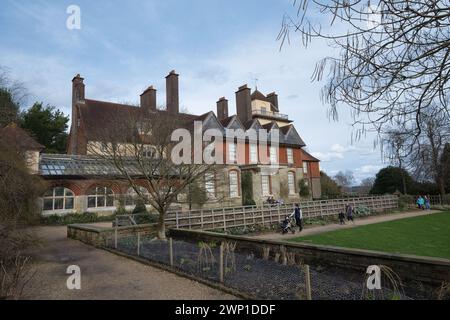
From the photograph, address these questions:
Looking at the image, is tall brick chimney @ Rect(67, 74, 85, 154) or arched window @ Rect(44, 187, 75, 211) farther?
tall brick chimney @ Rect(67, 74, 85, 154)

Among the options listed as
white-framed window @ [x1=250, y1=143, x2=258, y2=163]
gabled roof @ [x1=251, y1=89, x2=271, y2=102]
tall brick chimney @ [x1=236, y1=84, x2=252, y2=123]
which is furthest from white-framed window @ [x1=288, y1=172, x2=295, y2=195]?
gabled roof @ [x1=251, y1=89, x2=271, y2=102]

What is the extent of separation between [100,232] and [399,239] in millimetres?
13088

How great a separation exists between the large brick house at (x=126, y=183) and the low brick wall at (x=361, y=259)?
5.68 meters

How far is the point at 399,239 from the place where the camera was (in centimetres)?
1420

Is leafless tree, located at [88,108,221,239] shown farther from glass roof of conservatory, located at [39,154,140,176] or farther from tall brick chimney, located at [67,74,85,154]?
tall brick chimney, located at [67,74,85,154]

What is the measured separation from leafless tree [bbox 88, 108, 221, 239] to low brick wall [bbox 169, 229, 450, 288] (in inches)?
164

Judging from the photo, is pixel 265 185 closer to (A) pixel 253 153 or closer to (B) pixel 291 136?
(A) pixel 253 153

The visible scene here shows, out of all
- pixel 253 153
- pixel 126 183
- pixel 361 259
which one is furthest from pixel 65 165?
pixel 361 259

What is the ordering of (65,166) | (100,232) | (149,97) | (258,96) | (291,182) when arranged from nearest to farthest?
(100,232) < (65,166) < (149,97) < (291,182) < (258,96)

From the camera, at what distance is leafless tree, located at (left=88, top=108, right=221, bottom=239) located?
13828 mm

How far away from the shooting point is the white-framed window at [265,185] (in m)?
34.7

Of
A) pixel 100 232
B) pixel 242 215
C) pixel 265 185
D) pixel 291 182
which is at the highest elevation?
pixel 291 182

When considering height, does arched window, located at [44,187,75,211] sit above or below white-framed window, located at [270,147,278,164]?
below
